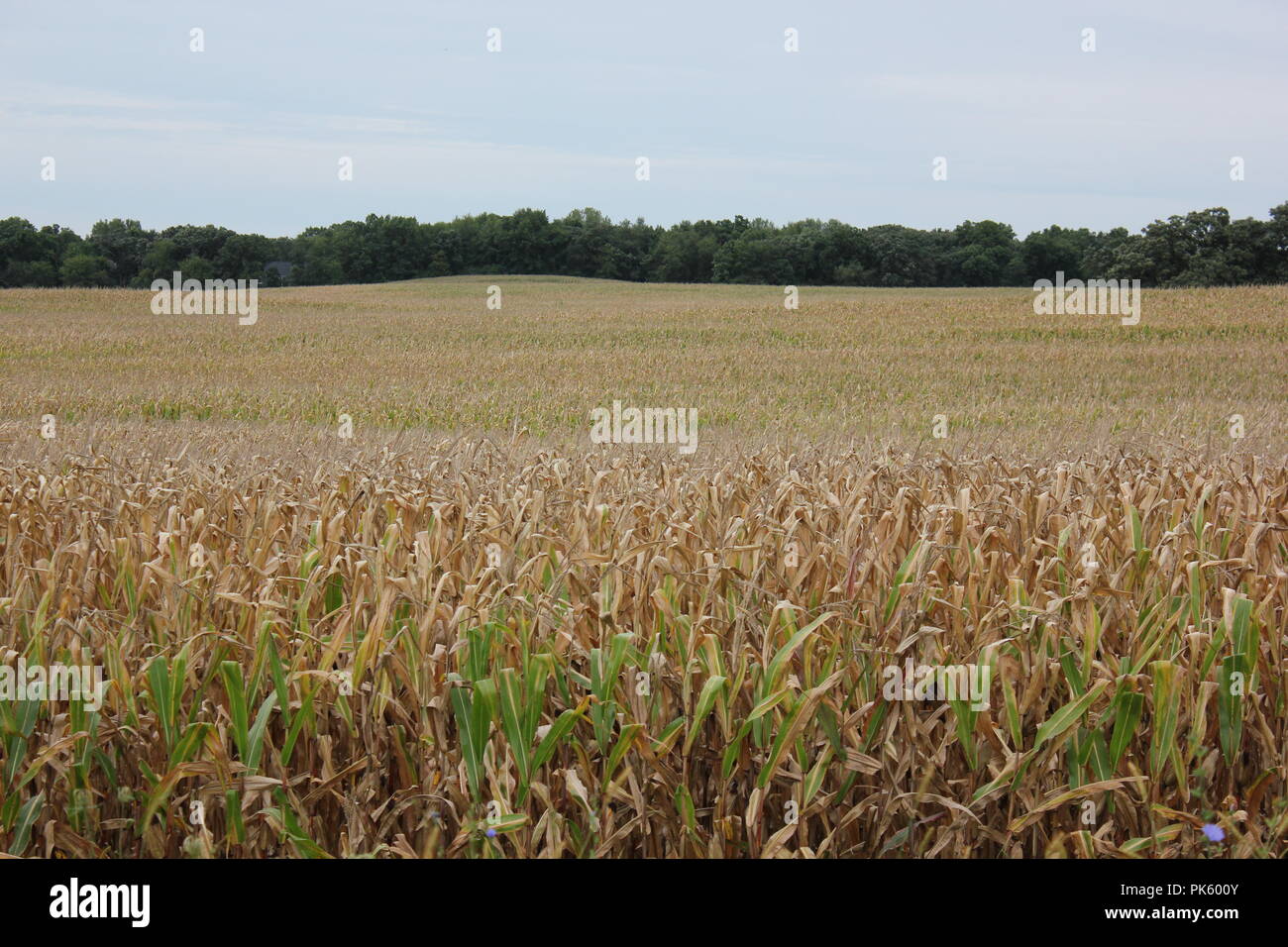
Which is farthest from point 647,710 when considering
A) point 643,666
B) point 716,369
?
point 716,369

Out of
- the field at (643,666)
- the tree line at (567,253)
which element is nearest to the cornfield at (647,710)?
the field at (643,666)

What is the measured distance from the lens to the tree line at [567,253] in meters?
74.1

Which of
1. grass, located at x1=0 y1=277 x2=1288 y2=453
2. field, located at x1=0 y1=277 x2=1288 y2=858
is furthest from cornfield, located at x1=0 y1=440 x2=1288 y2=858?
grass, located at x1=0 y1=277 x2=1288 y2=453

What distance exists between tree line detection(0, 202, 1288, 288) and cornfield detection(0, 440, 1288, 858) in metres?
71.4

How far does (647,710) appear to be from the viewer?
8.97 ft

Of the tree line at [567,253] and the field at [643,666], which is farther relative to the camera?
the tree line at [567,253]

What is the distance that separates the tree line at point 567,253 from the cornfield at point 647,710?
71379 millimetres

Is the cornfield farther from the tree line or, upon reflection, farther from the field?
the tree line

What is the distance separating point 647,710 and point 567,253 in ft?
280

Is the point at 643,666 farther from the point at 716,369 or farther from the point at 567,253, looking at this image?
the point at 567,253

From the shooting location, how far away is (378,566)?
3357 mm

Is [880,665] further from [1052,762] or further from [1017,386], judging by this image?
[1017,386]

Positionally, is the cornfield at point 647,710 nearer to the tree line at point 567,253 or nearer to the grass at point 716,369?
the grass at point 716,369
